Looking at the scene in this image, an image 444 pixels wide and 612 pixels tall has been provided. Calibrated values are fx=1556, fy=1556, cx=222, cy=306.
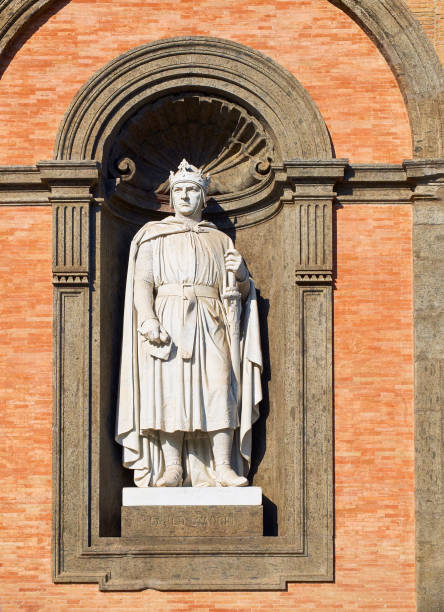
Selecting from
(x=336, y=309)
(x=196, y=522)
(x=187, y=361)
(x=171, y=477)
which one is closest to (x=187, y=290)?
(x=187, y=361)

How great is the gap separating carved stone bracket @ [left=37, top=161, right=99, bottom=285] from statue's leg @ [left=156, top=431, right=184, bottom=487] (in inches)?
72.4

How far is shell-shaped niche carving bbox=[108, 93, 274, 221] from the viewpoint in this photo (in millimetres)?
16938

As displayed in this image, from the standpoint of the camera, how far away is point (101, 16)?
1697 cm

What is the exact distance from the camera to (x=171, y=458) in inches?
637

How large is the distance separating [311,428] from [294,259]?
1787mm

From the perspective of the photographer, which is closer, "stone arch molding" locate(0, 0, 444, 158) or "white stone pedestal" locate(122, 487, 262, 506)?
"white stone pedestal" locate(122, 487, 262, 506)

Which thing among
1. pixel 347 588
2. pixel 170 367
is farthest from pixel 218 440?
pixel 347 588

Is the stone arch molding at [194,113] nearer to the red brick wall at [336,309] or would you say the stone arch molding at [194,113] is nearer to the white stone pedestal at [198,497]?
the red brick wall at [336,309]

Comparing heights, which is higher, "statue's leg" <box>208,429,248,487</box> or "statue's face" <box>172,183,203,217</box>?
"statue's face" <box>172,183,203,217</box>

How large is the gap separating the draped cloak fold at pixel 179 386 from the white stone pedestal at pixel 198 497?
0.31 meters

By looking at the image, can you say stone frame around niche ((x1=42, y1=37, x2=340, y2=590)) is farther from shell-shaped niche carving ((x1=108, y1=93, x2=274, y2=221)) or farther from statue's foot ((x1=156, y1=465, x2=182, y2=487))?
statue's foot ((x1=156, y1=465, x2=182, y2=487))

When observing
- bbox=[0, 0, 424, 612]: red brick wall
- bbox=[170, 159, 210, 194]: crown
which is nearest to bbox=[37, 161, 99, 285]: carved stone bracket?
bbox=[0, 0, 424, 612]: red brick wall

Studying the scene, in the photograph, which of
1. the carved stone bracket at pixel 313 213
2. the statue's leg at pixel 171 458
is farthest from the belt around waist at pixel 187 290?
the statue's leg at pixel 171 458

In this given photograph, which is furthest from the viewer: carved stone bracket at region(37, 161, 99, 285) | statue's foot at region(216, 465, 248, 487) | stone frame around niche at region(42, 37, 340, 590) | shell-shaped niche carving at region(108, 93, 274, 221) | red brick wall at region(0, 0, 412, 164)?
shell-shaped niche carving at region(108, 93, 274, 221)
